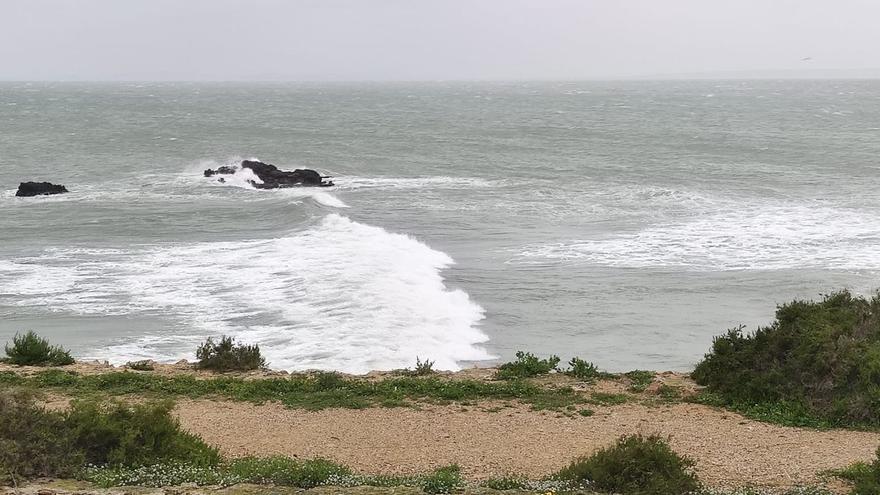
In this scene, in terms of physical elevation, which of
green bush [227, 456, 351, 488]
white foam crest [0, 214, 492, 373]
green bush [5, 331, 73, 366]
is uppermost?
green bush [227, 456, 351, 488]

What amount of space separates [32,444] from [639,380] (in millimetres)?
9608

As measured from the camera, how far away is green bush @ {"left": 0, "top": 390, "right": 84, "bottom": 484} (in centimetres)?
811

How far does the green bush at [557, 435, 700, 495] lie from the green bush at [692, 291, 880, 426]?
176 inches

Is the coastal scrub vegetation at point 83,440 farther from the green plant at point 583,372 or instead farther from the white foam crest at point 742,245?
the white foam crest at point 742,245

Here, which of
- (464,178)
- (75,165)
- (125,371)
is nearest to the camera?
(125,371)

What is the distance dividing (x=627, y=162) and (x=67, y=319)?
40294 millimetres

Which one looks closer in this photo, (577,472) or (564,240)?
(577,472)

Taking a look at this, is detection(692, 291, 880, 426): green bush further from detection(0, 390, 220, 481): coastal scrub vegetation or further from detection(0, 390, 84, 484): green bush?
detection(0, 390, 84, 484): green bush

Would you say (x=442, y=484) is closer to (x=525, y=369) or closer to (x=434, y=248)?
(x=525, y=369)

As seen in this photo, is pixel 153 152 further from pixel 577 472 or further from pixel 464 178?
pixel 577 472

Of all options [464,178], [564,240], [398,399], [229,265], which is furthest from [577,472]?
[464,178]

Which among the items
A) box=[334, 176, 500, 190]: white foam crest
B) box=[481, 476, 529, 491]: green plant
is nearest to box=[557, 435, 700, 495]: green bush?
box=[481, 476, 529, 491]: green plant

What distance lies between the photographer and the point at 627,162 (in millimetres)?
53719

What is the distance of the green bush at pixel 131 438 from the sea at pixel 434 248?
7524mm
